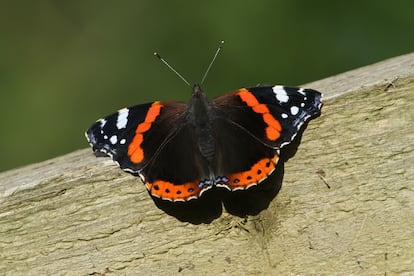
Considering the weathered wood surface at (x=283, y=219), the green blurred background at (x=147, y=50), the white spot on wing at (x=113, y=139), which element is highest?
the white spot on wing at (x=113, y=139)

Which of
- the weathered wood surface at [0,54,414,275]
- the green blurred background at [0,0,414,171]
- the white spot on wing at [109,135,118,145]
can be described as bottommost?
the green blurred background at [0,0,414,171]

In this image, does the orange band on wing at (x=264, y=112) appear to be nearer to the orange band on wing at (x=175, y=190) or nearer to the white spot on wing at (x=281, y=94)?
the white spot on wing at (x=281, y=94)

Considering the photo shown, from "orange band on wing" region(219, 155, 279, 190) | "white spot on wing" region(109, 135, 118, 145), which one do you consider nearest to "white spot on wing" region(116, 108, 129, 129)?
"white spot on wing" region(109, 135, 118, 145)

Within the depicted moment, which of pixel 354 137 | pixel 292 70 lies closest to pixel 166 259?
pixel 354 137

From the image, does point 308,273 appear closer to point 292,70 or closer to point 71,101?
point 292,70

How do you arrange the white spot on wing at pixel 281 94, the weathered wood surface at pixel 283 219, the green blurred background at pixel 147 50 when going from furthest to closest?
1. the green blurred background at pixel 147 50
2. the white spot on wing at pixel 281 94
3. the weathered wood surface at pixel 283 219

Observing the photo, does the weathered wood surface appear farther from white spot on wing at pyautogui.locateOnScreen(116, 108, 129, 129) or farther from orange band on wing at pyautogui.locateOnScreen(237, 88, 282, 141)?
white spot on wing at pyautogui.locateOnScreen(116, 108, 129, 129)

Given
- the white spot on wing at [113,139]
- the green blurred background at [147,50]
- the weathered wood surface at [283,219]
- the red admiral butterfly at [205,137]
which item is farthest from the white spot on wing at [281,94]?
the green blurred background at [147,50]
